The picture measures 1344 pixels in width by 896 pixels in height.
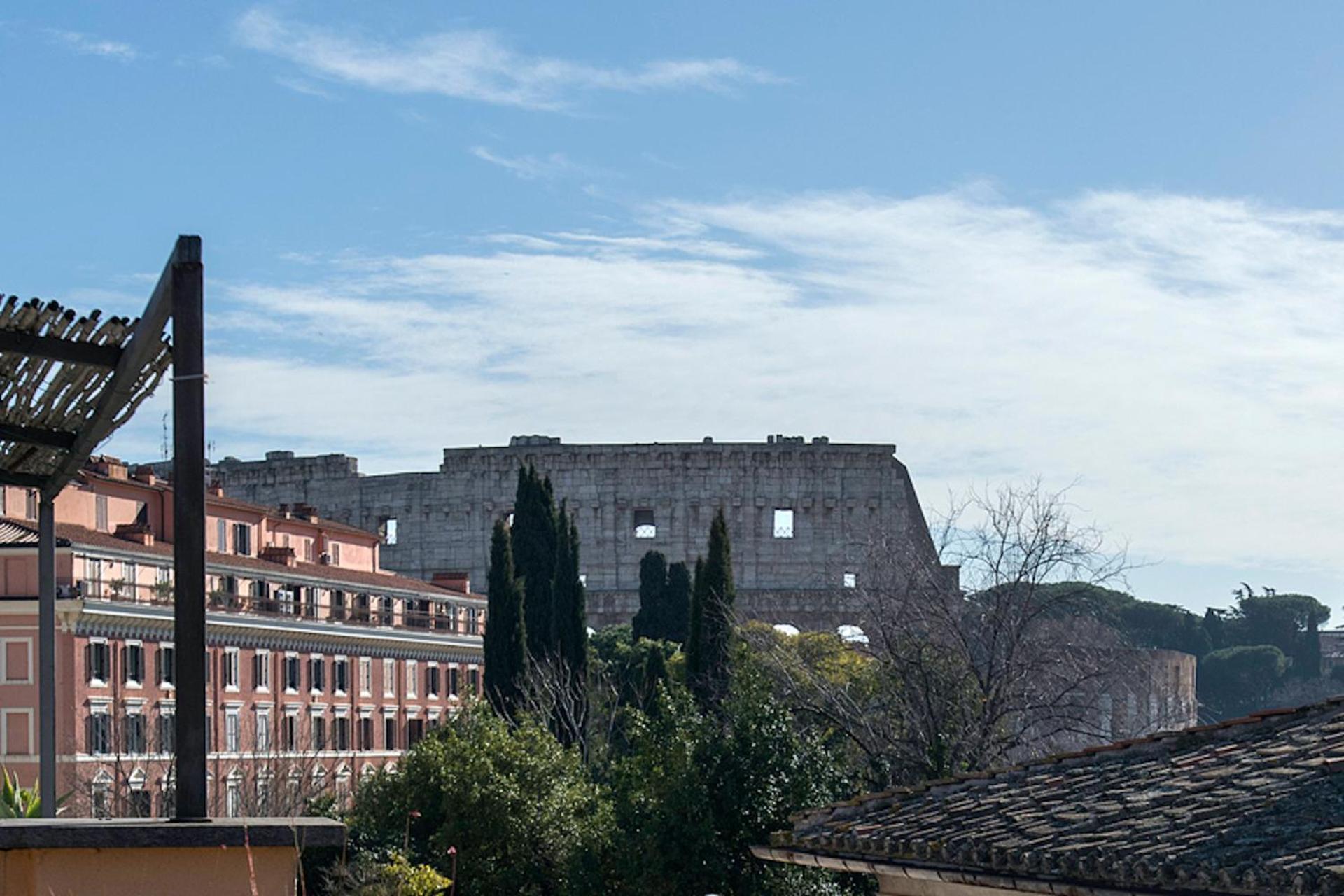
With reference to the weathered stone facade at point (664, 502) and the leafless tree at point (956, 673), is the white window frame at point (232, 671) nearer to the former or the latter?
the leafless tree at point (956, 673)

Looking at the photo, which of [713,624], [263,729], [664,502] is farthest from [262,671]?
[664,502]

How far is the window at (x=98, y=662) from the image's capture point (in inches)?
1379

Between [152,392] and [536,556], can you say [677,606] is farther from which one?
[152,392]

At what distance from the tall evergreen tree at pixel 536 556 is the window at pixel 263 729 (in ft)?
18.1

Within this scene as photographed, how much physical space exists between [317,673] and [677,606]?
17600 millimetres

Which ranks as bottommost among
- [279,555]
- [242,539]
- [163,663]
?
[163,663]

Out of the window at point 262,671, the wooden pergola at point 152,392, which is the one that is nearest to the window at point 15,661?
the window at point 262,671

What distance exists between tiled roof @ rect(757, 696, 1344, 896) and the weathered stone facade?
6851 cm

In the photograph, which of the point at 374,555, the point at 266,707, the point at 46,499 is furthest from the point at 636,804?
the point at 374,555

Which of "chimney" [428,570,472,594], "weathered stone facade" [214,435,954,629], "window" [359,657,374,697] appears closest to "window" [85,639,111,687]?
"window" [359,657,374,697]

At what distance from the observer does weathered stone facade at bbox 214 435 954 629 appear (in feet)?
268

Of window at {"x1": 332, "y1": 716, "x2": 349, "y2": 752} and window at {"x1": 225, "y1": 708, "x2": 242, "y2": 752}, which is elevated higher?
window at {"x1": 225, "y1": 708, "x2": 242, "y2": 752}

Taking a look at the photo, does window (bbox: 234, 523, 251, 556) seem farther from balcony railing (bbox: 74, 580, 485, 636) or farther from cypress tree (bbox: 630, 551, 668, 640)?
cypress tree (bbox: 630, 551, 668, 640)

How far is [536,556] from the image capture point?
46094 millimetres
